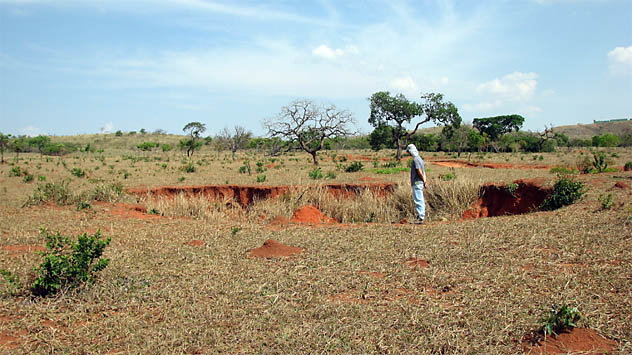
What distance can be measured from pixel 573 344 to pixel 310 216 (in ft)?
25.8

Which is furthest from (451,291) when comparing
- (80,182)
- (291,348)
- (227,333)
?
(80,182)

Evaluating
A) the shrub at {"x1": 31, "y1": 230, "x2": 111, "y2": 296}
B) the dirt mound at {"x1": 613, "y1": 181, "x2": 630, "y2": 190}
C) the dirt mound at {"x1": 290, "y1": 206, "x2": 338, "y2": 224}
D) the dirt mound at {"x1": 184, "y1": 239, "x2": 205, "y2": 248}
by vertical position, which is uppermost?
the dirt mound at {"x1": 613, "y1": 181, "x2": 630, "y2": 190}

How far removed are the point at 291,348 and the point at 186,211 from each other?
26.5 feet

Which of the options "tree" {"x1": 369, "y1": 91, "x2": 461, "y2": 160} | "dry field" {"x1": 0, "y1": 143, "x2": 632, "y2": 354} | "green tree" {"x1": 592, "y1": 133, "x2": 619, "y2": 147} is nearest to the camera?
"dry field" {"x1": 0, "y1": 143, "x2": 632, "y2": 354}

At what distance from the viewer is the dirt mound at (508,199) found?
1048 cm

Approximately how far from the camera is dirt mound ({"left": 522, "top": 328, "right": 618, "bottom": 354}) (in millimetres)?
3172

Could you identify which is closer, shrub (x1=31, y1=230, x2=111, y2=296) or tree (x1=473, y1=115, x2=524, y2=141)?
shrub (x1=31, y1=230, x2=111, y2=296)

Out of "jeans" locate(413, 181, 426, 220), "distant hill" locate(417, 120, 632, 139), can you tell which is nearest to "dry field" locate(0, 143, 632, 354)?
"jeans" locate(413, 181, 426, 220)

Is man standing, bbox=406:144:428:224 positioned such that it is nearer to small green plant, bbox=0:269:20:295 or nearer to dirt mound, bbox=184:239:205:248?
dirt mound, bbox=184:239:205:248

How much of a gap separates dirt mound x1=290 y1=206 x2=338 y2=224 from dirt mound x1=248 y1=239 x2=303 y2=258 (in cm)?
450

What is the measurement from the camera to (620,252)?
16.7 ft

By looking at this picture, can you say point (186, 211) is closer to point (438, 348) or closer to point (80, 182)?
point (80, 182)

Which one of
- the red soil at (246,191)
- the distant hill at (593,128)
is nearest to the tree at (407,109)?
the red soil at (246,191)

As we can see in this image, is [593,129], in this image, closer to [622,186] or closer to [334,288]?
[622,186]
